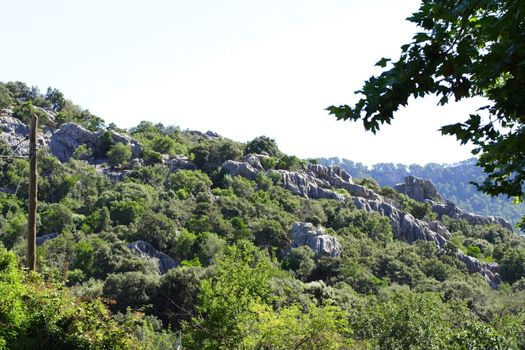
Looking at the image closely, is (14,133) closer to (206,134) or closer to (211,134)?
(206,134)

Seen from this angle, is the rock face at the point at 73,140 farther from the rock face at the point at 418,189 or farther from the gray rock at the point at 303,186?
the rock face at the point at 418,189

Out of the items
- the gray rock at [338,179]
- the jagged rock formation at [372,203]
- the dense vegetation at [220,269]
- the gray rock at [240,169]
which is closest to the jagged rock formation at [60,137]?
the dense vegetation at [220,269]

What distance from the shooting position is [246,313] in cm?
2238

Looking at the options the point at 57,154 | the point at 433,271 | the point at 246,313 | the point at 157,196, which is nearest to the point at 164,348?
the point at 246,313

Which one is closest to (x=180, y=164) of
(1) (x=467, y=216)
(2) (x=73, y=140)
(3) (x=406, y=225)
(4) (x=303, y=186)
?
(2) (x=73, y=140)

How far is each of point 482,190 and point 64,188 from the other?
7732 cm

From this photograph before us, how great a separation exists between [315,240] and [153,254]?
18603mm

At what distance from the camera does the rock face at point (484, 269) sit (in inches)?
2744

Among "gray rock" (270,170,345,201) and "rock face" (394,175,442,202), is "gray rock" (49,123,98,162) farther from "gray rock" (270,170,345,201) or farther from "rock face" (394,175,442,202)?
"rock face" (394,175,442,202)

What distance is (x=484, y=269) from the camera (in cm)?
7044

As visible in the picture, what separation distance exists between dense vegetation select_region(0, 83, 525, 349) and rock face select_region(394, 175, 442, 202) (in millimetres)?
10874

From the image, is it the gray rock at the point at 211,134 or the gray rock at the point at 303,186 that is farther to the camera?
the gray rock at the point at 211,134

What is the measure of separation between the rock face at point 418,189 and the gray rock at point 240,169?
123 ft

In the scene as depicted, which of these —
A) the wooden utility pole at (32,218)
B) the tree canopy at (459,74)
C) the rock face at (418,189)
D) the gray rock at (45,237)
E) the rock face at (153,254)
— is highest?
the rock face at (418,189)
